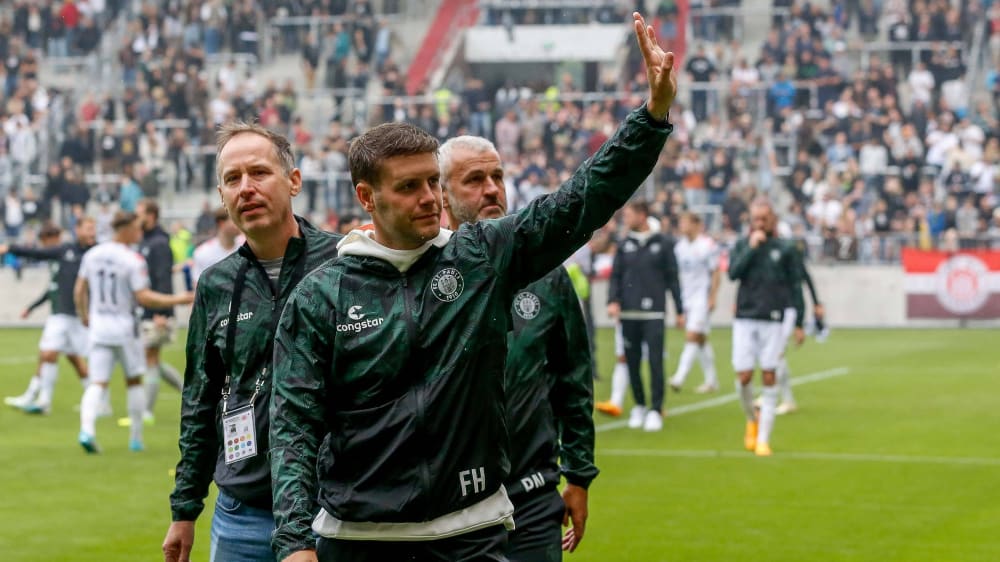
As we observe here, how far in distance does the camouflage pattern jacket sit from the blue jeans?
3.92 feet

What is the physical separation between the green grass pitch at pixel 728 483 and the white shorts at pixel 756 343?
85cm

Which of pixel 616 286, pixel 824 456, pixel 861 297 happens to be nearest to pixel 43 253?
pixel 616 286

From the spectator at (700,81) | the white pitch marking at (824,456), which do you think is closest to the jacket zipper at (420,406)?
the white pitch marking at (824,456)

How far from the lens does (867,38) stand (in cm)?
4031

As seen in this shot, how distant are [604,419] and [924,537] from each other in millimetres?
7008

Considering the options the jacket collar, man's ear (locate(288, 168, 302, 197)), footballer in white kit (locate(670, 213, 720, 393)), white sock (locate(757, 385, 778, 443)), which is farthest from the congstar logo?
footballer in white kit (locate(670, 213, 720, 393))

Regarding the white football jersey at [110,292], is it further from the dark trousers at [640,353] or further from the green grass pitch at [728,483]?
the dark trousers at [640,353]

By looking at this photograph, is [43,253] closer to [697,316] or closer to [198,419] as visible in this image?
[697,316]

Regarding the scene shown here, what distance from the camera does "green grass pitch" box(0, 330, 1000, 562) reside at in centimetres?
1059

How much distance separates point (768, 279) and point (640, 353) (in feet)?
6.22

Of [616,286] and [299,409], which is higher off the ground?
[299,409]

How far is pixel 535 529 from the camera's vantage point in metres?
5.97

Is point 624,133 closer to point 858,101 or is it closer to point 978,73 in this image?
point 858,101

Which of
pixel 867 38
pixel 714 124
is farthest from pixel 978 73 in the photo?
pixel 714 124
